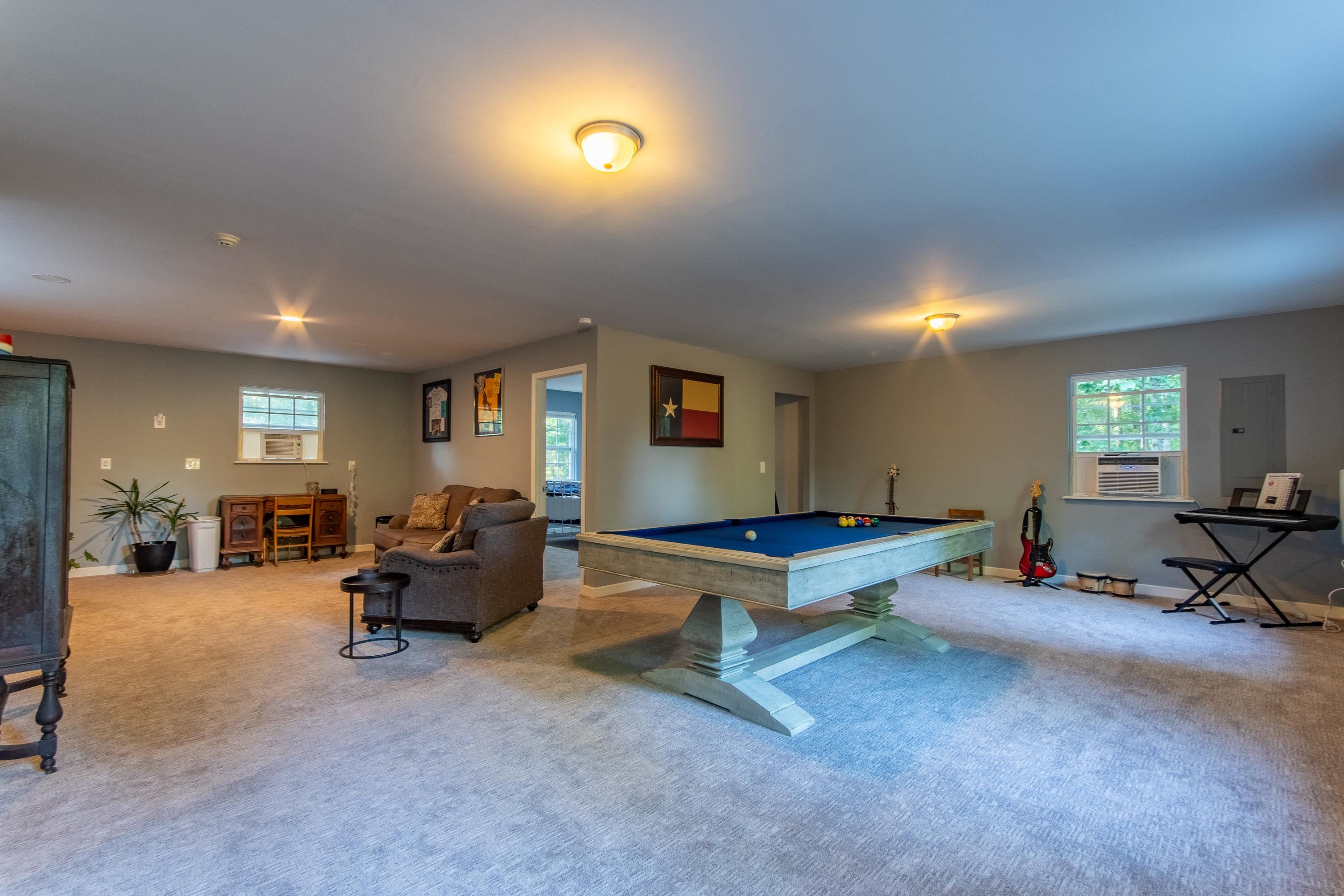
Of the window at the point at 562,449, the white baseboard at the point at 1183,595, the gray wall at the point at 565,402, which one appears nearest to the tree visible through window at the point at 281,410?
the gray wall at the point at 565,402

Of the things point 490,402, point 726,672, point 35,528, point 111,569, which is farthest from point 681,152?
point 111,569

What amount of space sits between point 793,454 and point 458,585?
17.1ft

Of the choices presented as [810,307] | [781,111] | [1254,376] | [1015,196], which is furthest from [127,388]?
[1254,376]

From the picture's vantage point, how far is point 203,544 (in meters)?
6.43

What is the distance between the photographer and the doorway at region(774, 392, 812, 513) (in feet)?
26.1

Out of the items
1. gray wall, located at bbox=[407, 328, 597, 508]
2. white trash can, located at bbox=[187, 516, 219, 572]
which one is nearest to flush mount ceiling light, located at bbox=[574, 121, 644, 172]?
gray wall, located at bbox=[407, 328, 597, 508]

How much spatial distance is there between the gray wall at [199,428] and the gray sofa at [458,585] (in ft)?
12.0

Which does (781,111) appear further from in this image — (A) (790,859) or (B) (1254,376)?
(B) (1254,376)

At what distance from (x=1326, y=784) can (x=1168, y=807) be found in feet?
2.41

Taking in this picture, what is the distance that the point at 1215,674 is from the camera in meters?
3.40

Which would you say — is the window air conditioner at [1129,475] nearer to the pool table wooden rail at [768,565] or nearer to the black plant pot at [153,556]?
the pool table wooden rail at [768,565]

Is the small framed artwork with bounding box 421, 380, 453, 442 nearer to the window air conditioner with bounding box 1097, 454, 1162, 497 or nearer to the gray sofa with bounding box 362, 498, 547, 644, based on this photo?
the gray sofa with bounding box 362, 498, 547, 644

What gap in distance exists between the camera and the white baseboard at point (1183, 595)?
466 cm

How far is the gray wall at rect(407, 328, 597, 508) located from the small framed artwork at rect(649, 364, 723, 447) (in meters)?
0.74
